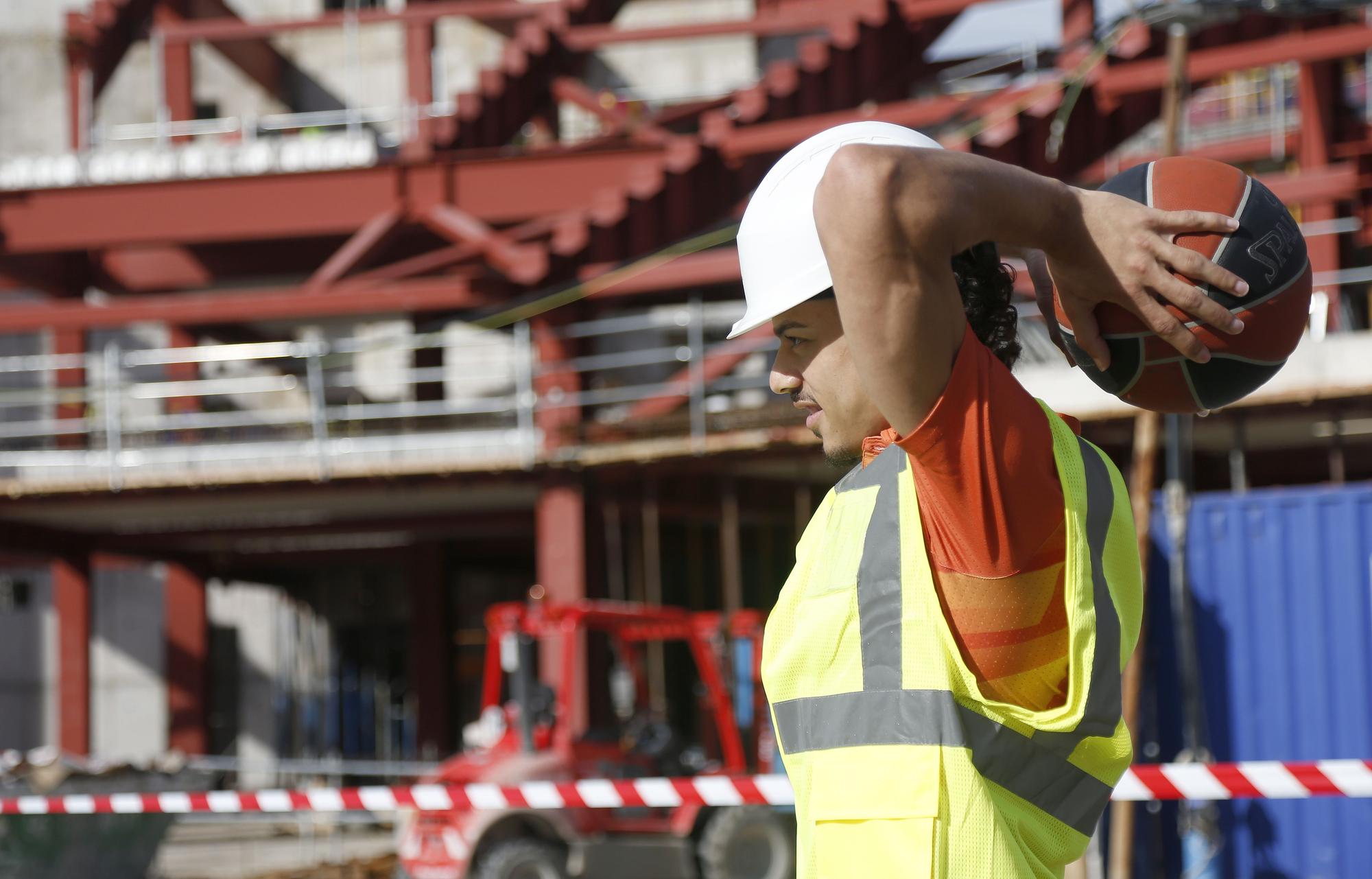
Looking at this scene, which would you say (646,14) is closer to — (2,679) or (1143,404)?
(2,679)

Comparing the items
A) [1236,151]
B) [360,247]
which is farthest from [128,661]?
[1236,151]

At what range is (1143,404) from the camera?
2066mm

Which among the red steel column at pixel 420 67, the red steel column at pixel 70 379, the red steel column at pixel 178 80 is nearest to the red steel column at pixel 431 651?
the red steel column at pixel 70 379

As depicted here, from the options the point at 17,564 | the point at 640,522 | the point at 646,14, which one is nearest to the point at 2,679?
the point at 17,564

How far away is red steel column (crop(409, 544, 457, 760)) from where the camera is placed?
19344 mm

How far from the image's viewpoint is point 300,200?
16984mm

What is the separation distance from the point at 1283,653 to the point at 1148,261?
8097 mm

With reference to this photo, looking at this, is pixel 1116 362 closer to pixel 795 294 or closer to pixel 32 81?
pixel 795 294

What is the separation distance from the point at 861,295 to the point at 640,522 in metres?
12.7

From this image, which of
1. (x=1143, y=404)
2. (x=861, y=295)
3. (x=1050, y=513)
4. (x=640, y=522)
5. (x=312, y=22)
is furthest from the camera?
(x=312, y=22)

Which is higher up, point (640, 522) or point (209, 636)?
point (640, 522)

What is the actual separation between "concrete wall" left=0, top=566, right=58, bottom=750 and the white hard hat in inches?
802

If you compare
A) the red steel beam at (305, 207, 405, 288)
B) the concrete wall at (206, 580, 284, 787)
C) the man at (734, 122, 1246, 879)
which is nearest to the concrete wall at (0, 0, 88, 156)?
the concrete wall at (206, 580, 284, 787)

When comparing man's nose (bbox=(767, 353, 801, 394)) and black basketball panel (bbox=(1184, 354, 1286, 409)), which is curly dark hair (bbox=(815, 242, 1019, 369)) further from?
black basketball panel (bbox=(1184, 354, 1286, 409))
